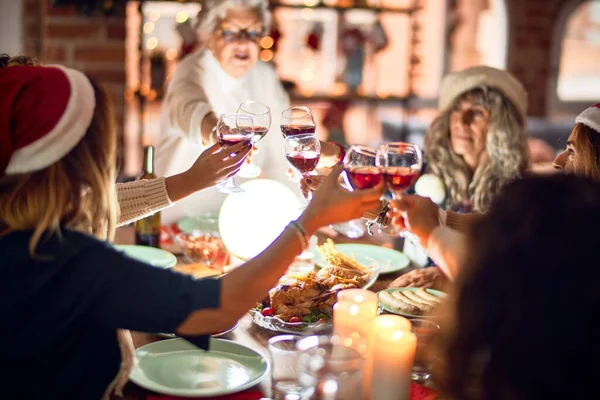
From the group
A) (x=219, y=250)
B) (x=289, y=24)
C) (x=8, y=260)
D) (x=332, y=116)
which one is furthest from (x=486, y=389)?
(x=289, y=24)

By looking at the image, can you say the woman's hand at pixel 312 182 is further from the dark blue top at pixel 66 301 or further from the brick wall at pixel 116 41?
the brick wall at pixel 116 41

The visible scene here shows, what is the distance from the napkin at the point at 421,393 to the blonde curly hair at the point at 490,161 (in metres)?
1.41

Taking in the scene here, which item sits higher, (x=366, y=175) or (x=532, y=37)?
(x=532, y=37)

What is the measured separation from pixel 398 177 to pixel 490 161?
1365 millimetres

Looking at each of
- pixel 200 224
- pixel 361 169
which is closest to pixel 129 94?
pixel 200 224

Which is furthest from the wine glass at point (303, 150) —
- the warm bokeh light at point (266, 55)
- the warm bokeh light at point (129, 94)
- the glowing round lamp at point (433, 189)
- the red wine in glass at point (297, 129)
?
the warm bokeh light at point (266, 55)

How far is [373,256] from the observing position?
7.21ft

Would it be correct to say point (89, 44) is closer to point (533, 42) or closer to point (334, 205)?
point (334, 205)

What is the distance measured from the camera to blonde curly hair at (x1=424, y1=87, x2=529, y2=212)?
2711 millimetres

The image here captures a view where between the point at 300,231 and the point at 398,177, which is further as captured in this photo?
the point at 398,177

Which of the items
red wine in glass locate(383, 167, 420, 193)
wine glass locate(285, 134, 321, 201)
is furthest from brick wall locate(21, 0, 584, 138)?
red wine in glass locate(383, 167, 420, 193)

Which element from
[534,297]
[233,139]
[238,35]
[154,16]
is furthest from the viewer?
[154,16]

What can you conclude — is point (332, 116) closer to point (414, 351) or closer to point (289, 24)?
point (289, 24)

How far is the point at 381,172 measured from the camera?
147 cm
